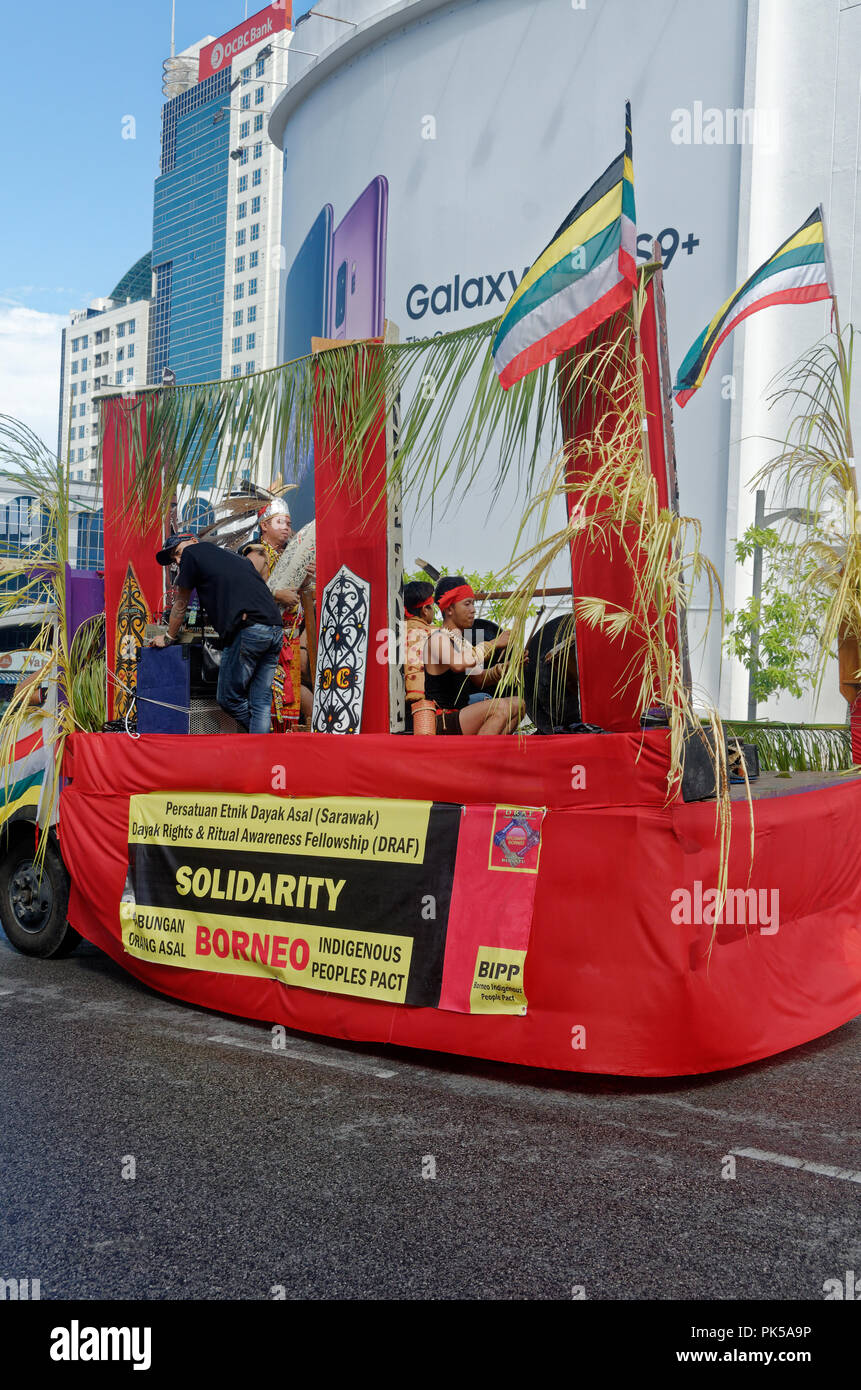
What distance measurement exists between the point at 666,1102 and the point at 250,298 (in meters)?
104

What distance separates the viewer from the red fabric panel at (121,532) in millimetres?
7184

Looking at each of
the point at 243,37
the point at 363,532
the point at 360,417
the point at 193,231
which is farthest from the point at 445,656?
the point at 243,37

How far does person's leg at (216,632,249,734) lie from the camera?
6441mm

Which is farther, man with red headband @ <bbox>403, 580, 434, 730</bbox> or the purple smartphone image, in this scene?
the purple smartphone image

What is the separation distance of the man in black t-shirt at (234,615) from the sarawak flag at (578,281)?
6.92 feet

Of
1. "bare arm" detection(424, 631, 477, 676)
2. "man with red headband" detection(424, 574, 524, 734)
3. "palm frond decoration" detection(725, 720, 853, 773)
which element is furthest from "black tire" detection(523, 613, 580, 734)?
"palm frond decoration" detection(725, 720, 853, 773)

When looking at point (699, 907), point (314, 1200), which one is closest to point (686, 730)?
point (699, 907)

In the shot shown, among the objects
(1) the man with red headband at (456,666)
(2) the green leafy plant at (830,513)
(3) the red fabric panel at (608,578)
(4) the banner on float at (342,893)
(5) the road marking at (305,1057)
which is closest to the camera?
(4) the banner on float at (342,893)

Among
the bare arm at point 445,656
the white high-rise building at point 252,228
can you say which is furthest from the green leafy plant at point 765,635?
the white high-rise building at point 252,228

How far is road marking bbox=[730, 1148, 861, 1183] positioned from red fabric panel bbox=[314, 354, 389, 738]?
281 centimetres

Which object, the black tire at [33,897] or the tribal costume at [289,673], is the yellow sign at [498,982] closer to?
the black tire at [33,897]

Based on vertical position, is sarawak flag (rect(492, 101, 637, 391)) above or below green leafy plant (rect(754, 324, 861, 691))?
above

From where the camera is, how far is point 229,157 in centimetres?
10619

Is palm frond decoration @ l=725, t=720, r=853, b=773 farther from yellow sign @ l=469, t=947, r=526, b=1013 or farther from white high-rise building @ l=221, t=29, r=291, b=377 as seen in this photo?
white high-rise building @ l=221, t=29, r=291, b=377
